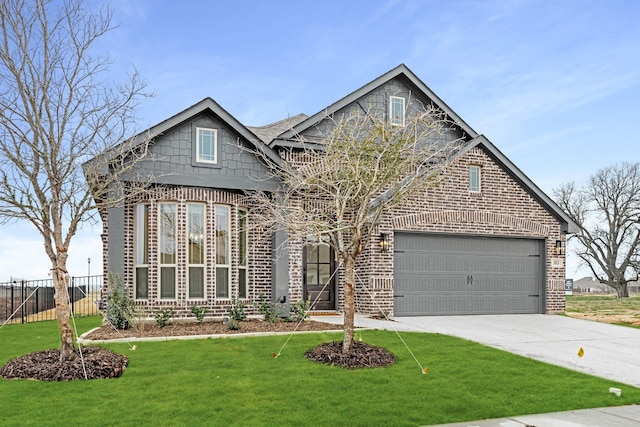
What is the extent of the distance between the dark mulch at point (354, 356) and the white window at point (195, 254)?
5.21m

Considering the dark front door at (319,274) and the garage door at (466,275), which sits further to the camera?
the dark front door at (319,274)

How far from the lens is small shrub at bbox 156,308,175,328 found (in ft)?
43.7

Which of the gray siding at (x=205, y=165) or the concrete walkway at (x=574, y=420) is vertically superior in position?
the gray siding at (x=205, y=165)

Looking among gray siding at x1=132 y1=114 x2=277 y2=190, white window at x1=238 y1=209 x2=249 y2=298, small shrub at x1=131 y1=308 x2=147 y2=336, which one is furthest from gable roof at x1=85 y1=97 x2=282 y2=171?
small shrub at x1=131 y1=308 x2=147 y2=336

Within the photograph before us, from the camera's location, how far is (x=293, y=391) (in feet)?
25.1

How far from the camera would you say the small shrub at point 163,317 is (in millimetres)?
13305

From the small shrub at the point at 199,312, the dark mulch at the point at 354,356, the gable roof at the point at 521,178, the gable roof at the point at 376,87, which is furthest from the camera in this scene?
the gable roof at the point at 521,178

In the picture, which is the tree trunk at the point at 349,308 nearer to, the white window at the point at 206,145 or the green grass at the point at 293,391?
A: the green grass at the point at 293,391

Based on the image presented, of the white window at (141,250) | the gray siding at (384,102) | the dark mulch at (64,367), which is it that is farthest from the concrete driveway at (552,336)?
the dark mulch at (64,367)

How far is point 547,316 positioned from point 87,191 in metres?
14.1

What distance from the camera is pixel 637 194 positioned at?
38.6 m

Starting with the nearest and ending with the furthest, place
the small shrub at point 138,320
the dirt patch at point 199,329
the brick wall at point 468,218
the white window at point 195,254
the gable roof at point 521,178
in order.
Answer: the dirt patch at point 199,329 < the small shrub at point 138,320 < the white window at point 195,254 < the brick wall at point 468,218 < the gable roof at point 521,178

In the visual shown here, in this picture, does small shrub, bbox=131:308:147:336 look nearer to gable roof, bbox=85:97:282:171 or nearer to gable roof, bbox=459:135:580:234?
gable roof, bbox=85:97:282:171

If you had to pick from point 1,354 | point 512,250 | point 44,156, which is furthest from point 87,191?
point 512,250
